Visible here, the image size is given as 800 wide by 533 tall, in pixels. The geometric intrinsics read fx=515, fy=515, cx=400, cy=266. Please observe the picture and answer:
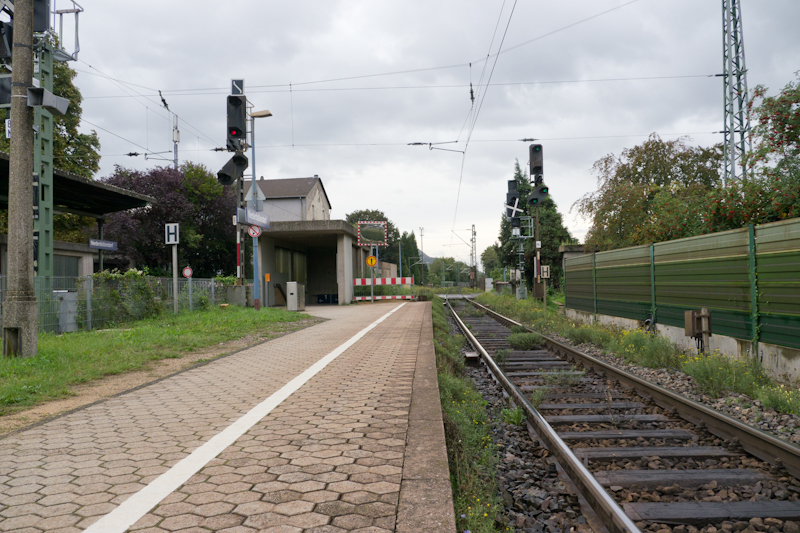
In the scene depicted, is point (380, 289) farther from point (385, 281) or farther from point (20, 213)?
point (20, 213)

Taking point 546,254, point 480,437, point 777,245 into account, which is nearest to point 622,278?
point 777,245

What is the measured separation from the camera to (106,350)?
8.85 m

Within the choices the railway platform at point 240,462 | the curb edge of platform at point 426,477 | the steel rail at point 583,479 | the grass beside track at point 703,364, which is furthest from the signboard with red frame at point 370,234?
the curb edge of platform at point 426,477

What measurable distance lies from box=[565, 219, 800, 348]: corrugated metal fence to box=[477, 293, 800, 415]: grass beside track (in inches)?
20.6

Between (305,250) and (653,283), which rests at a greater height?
(305,250)

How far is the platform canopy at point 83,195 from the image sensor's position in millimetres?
14656

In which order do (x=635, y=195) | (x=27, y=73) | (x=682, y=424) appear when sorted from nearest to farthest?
(x=682, y=424) < (x=27, y=73) < (x=635, y=195)

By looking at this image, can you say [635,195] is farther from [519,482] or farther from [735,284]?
[519,482]

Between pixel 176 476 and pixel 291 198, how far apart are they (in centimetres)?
4930

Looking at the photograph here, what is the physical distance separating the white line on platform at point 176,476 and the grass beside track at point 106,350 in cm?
257

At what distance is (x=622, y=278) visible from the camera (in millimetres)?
12188

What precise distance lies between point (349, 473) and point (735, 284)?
21.9 ft

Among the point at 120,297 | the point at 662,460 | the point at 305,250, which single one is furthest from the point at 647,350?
the point at 305,250

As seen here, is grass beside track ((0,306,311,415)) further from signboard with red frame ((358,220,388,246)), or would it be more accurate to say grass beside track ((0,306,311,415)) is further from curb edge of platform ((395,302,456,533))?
signboard with red frame ((358,220,388,246))
